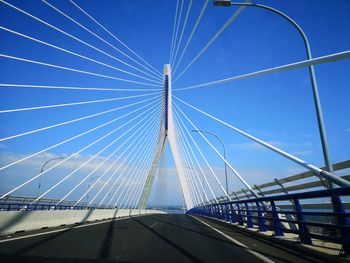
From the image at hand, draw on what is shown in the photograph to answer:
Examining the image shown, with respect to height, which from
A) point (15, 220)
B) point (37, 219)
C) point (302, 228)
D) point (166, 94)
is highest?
point (166, 94)

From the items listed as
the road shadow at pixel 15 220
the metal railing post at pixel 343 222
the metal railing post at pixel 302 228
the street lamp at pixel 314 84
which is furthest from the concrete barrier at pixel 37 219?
the street lamp at pixel 314 84

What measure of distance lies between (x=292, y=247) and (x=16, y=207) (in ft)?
76.3

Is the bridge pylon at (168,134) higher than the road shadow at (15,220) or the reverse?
higher

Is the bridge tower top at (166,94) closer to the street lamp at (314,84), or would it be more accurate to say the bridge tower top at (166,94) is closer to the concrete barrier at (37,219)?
the concrete barrier at (37,219)

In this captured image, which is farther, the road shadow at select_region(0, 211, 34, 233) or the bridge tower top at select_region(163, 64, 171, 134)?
the bridge tower top at select_region(163, 64, 171, 134)

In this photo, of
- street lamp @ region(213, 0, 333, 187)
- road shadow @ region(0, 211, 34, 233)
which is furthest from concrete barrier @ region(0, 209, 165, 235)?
street lamp @ region(213, 0, 333, 187)

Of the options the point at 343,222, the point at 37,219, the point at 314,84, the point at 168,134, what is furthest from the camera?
the point at 168,134

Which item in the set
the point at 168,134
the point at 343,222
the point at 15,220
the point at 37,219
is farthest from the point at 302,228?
the point at 168,134

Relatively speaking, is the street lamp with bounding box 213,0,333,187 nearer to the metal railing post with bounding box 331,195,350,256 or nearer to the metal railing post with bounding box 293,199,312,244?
the metal railing post with bounding box 293,199,312,244

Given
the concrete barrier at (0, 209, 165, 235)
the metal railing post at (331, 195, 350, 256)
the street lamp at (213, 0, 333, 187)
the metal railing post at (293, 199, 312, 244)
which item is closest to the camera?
the metal railing post at (331, 195, 350, 256)

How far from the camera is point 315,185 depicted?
10.8 m

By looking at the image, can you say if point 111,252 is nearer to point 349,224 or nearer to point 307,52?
point 349,224

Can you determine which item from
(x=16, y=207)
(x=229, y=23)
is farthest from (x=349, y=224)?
(x=16, y=207)

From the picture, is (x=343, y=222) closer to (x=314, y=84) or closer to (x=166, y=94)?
(x=314, y=84)
